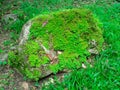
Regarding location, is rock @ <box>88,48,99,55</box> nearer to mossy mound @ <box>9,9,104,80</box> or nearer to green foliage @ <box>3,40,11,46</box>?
mossy mound @ <box>9,9,104,80</box>

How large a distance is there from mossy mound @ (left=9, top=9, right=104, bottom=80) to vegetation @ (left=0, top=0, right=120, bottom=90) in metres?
0.23

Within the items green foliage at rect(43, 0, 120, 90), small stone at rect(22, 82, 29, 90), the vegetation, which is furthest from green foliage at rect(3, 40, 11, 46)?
green foliage at rect(43, 0, 120, 90)

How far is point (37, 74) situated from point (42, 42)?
571mm

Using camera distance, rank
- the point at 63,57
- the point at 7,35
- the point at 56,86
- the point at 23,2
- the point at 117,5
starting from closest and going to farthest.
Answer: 1. the point at 56,86
2. the point at 63,57
3. the point at 7,35
4. the point at 117,5
5. the point at 23,2

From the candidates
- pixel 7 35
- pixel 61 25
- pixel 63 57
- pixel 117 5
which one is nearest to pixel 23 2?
pixel 7 35

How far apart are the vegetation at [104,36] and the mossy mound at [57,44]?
0.23m

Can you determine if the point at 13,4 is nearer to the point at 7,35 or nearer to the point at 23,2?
the point at 23,2

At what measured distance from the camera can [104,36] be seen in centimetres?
489

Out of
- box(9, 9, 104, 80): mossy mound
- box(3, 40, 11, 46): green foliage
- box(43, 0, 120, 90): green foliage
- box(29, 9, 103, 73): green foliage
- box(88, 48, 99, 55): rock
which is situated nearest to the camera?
box(43, 0, 120, 90): green foliage

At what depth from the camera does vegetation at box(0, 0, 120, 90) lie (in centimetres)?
378

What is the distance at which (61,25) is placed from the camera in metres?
4.44

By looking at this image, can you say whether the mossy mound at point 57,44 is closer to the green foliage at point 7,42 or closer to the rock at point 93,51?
the rock at point 93,51

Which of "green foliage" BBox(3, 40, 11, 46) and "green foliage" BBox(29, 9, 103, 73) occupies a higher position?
"green foliage" BBox(29, 9, 103, 73)

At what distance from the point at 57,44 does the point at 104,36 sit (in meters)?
1.11
